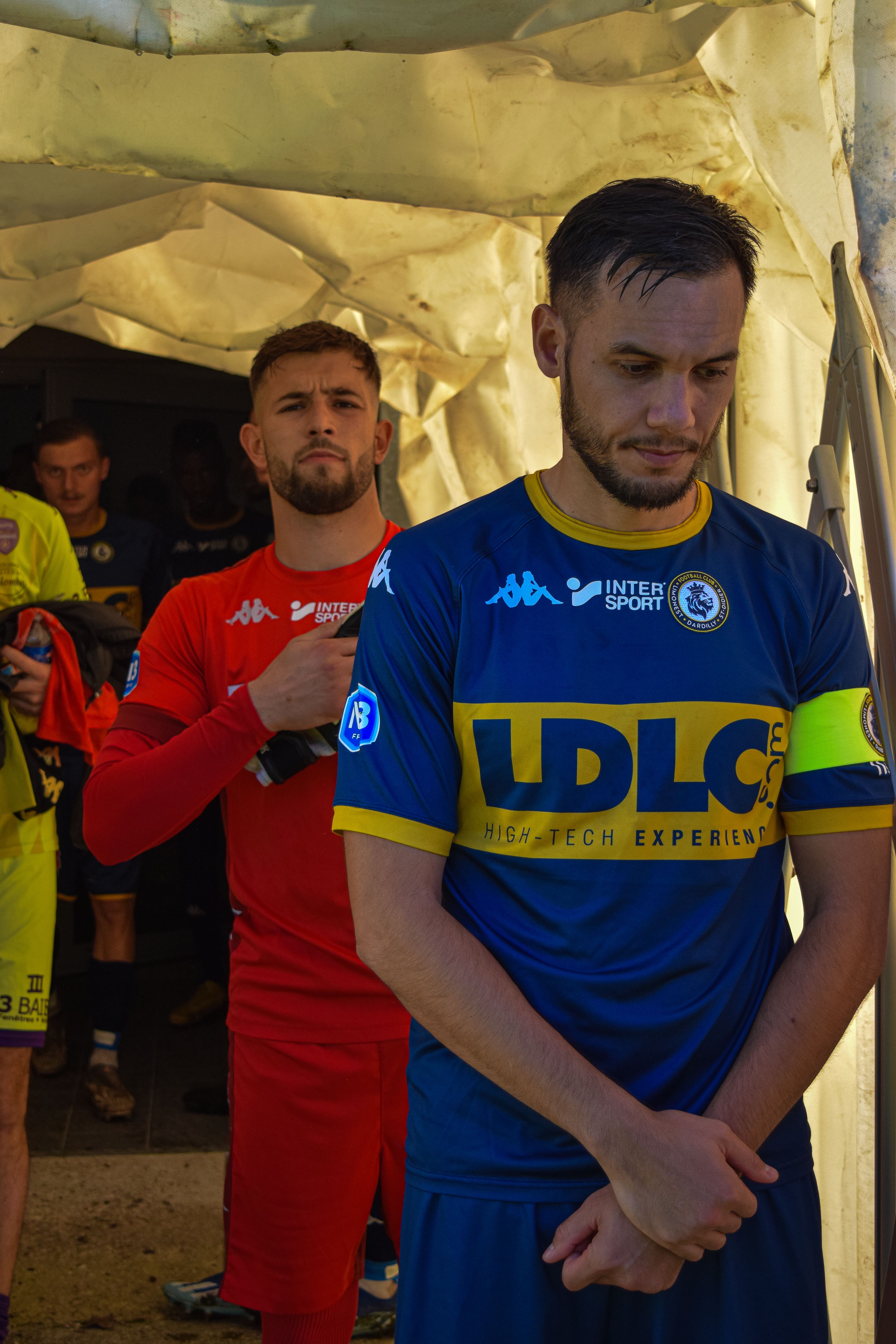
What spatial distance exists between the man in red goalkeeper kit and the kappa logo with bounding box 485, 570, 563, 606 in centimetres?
58

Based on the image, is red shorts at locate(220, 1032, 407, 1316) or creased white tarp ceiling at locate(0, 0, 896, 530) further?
red shorts at locate(220, 1032, 407, 1316)

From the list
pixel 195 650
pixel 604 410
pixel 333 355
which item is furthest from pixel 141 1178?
pixel 604 410

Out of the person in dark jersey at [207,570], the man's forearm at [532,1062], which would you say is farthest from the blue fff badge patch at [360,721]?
the person in dark jersey at [207,570]

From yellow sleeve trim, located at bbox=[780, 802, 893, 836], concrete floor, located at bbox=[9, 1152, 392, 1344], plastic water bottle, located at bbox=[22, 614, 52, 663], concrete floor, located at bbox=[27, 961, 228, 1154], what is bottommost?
concrete floor, located at bbox=[9, 1152, 392, 1344]

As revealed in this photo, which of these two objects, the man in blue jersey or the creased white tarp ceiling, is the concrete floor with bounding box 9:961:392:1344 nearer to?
the man in blue jersey

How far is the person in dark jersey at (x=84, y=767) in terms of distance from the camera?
166 inches

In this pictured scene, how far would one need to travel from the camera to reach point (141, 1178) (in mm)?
3752

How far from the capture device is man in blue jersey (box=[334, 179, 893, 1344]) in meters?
1.38

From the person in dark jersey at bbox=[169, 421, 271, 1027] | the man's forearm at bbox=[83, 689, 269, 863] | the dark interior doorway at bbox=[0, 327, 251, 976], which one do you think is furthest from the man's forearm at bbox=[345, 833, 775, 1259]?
the dark interior doorway at bbox=[0, 327, 251, 976]

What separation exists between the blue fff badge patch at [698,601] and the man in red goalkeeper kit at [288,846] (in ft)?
2.24

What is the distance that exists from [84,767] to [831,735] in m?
3.68

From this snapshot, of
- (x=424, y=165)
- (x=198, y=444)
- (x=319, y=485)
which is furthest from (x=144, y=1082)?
(x=424, y=165)

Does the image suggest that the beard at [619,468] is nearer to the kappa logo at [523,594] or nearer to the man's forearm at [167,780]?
the kappa logo at [523,594]

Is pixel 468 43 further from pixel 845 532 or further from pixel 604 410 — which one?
pixel 845 532
